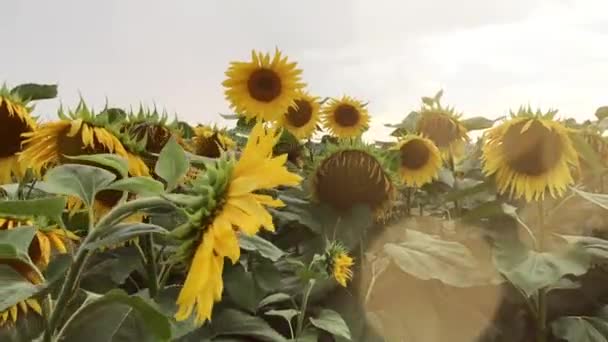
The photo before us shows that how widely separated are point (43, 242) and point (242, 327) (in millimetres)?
397

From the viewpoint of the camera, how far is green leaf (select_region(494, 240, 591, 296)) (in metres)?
1.71

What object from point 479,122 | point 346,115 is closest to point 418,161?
point 479,122

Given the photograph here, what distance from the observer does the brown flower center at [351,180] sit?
1851 mm

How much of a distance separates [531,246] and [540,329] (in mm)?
209

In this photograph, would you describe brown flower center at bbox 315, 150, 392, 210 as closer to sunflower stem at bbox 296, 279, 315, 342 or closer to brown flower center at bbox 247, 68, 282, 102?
sunflower stem at bbox 296, 279, 315, 342

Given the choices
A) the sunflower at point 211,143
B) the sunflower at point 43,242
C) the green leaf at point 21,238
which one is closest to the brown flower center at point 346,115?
the sunflower at point 211,143

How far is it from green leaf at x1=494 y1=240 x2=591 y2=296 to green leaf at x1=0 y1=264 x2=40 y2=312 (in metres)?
1.08

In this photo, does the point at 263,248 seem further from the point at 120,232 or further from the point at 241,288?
the point at 120,232

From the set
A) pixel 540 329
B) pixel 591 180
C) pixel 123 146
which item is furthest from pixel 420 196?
pixel 123 146

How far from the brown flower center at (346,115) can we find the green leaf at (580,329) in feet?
5.58

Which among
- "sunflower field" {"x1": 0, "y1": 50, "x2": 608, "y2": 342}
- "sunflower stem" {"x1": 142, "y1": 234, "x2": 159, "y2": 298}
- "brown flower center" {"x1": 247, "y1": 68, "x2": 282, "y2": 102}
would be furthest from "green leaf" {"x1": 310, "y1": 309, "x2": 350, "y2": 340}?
"brown flower center" {"x1": 247, "y1": 68, "x2": 282, "y2": 102}

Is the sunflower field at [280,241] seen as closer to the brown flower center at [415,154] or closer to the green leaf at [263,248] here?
the green leaf at [263,248]

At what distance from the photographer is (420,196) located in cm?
A: 305

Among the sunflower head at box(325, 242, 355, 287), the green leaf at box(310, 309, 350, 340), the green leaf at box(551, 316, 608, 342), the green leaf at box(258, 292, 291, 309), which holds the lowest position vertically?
the green leaf at box(551, 316, 608, 342)
